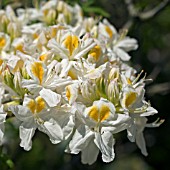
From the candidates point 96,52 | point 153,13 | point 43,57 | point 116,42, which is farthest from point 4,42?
point 153,13

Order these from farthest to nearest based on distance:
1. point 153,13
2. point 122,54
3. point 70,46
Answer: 1. point 153,13
2. point 122,54
3. point 70,46

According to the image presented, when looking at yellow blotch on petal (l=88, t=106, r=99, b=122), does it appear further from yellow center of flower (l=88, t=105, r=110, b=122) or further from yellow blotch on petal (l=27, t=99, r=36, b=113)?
yellow blotch on petal (l=27, t=99, r=36, b=113)

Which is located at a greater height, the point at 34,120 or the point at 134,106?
the point at 134,106

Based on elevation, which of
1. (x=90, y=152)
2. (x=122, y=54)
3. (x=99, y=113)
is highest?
(x=99, y=113)

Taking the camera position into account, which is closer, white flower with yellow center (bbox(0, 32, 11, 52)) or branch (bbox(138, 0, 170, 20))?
white flower with yellow center (bbox(0, 32, 11, 52))

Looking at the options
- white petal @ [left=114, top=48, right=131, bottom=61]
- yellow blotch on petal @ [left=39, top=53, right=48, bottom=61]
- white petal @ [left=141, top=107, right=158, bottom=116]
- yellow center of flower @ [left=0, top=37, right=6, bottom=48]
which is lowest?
white petal @ [left=114, top=48, right=131, bottom=61]

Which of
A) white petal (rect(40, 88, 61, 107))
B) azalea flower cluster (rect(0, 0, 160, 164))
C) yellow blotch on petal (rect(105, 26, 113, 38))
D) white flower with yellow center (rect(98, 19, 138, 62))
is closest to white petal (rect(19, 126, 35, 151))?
azalea flower cluster (rect(0, 0, 160, 164))

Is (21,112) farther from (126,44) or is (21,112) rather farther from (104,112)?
(126,44)

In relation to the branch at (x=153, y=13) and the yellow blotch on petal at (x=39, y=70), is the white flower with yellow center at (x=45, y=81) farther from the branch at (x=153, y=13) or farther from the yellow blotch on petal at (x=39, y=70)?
the branch at (x=153, y=13)
